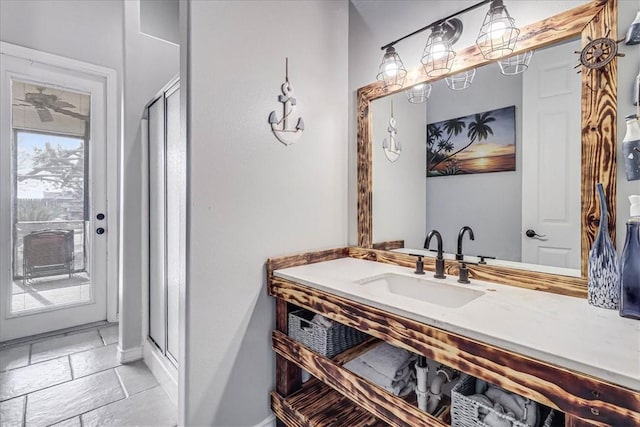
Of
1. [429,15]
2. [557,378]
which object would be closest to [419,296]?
[557,378]

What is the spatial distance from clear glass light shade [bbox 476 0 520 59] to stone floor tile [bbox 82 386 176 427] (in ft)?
7.87

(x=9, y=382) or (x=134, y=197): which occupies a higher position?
(x=134, y=197)

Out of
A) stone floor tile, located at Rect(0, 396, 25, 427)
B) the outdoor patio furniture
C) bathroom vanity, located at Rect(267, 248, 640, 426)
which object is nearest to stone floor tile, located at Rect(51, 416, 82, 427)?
stone floor tile, located at Rect(0, 396, 25, 427)

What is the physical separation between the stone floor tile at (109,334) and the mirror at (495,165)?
2.40m

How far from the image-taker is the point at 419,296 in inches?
56.5

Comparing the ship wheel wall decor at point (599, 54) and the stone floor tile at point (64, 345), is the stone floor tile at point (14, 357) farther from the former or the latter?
the ship wheel wall decor at point (599, 54)

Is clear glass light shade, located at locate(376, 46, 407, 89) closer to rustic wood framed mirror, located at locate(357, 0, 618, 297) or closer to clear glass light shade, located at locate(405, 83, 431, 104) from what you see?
clear glass light shade, located at locate(405, 83, 431, 104)

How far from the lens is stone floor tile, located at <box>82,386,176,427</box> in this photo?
1649mm

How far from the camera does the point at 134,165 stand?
226cm

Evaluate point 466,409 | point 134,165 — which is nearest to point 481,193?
point 466,409

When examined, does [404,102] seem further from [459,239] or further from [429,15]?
[459,239]

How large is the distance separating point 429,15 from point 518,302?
1404 mm

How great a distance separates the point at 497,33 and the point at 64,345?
3.55 metres

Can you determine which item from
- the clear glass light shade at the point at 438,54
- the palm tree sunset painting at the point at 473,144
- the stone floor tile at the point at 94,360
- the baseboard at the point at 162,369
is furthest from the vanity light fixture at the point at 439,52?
the stone floor tile at the point at 94,360
